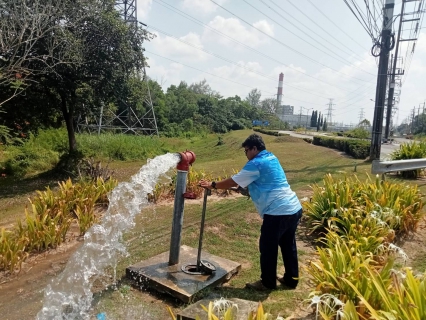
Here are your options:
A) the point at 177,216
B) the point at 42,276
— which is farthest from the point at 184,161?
the point at 42,276

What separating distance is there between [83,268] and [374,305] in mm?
2875

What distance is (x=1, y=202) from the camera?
8586 mm

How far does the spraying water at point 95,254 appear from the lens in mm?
3146

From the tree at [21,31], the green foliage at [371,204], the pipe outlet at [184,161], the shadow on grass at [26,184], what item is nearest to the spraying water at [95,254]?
the pipe outlet at [184,161]

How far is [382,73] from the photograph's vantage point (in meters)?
11.9

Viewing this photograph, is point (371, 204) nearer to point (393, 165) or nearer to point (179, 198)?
point (393, 165)

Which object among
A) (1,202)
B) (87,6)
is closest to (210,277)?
(1,202)

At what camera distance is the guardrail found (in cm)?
575

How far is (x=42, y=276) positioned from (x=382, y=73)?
1193 cm

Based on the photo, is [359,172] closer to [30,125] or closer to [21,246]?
[21,246]

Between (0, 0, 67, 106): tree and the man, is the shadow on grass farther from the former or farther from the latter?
the man

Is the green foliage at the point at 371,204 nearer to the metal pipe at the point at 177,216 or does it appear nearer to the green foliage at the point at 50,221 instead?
the metal pipe at the point at 177,216

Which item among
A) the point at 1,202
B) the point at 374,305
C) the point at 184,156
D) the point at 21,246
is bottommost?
the point at 1,202

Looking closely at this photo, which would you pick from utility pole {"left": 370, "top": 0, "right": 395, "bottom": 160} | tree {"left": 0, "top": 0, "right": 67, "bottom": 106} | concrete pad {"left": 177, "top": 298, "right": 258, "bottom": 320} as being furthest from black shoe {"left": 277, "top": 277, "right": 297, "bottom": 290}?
utility pole {"left": 370, "top": 0, "right": 395, "bottom": 160}
